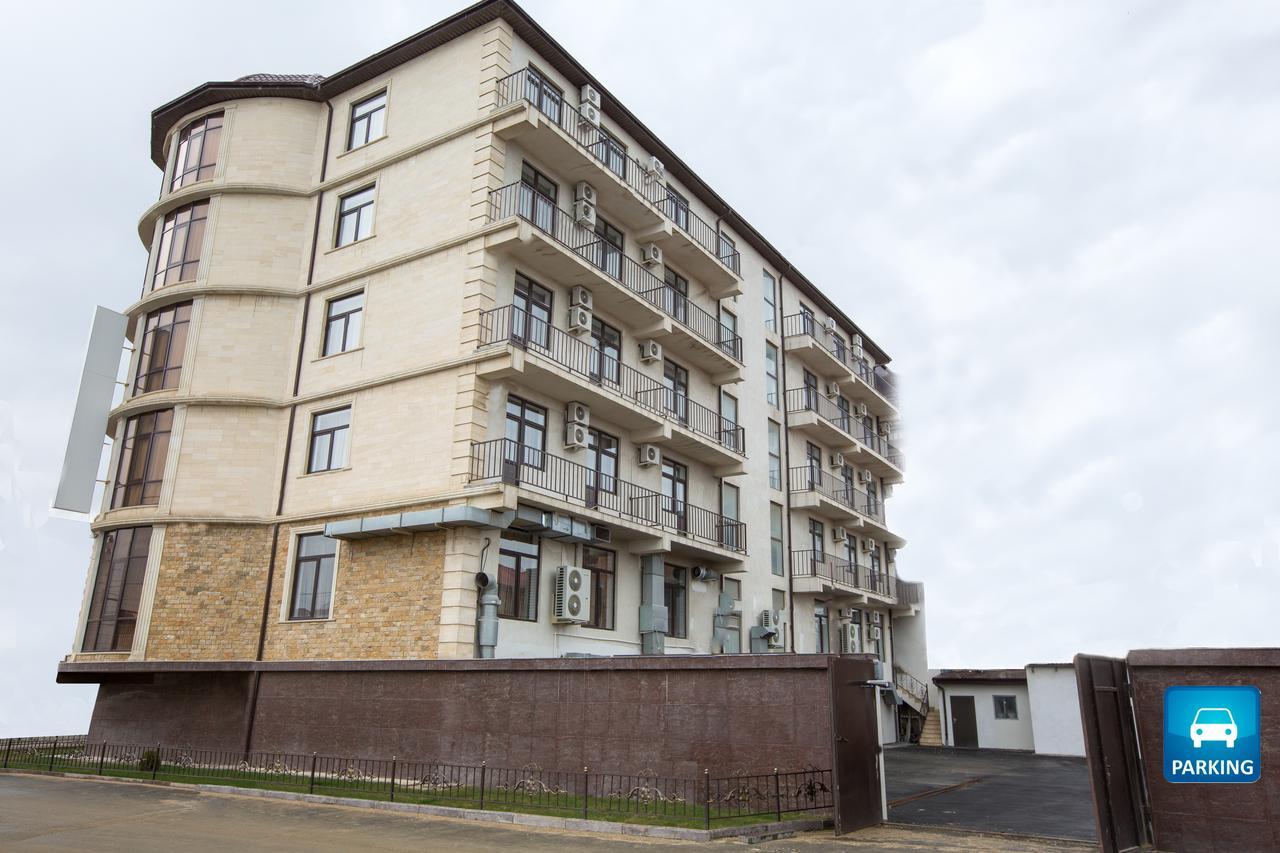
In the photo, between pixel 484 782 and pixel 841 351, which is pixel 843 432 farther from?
pixel 484 782

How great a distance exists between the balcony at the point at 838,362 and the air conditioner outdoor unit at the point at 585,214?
1392 cm

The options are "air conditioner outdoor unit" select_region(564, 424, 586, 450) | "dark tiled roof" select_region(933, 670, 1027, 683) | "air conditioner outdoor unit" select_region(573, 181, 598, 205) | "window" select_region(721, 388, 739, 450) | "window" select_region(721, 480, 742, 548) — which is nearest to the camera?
"air conditioner outdoor unit" select_region(564, 424, 586, 450)

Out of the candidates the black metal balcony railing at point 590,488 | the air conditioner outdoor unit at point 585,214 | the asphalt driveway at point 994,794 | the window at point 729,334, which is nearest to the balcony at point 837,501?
the black metal balcony railing at point 590,488

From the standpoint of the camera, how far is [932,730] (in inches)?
1508

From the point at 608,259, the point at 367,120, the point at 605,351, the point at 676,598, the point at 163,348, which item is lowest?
the point at 676,598

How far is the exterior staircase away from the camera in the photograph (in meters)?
37.9

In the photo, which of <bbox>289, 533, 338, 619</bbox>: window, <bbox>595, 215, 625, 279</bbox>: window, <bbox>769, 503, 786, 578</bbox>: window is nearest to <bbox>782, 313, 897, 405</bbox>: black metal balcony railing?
<bbox>769, 503, 786, 578</bbox>: window

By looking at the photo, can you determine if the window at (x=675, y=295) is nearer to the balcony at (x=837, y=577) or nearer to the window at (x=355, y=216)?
the window at (x=355, y=216)

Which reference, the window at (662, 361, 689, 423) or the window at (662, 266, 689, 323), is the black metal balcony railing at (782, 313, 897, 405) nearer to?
the window at (662, 266, 689, 323)

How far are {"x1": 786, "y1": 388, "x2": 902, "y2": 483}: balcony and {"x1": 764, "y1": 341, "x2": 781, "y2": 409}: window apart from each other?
80 cm

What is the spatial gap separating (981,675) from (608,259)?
24.4m

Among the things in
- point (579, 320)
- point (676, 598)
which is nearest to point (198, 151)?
point (579, 320)

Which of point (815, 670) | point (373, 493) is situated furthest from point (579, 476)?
point (815, 670)

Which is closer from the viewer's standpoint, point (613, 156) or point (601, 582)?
point (601, 582)
